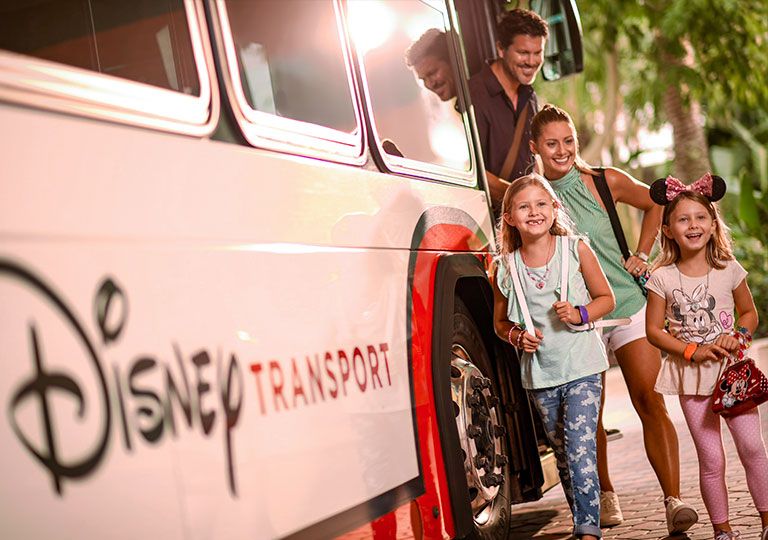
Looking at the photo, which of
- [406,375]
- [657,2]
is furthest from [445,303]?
[657,2]

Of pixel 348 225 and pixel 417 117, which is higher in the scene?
pixel 417 117

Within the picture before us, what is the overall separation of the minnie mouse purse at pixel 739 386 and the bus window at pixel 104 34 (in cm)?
259

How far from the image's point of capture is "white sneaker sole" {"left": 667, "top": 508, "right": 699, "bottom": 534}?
4.61m

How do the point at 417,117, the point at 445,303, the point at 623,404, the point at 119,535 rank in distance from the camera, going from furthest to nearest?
the point at 623,404 → the point at 417,117 → the point at 445,303 → the point at 119,535

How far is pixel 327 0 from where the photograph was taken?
11.5ft

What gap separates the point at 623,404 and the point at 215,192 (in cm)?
941

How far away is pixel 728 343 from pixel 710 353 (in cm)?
9

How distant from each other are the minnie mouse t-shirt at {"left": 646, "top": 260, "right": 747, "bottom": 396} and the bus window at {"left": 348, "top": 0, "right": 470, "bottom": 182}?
3.83 feet

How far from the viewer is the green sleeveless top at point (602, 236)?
16.6 feet

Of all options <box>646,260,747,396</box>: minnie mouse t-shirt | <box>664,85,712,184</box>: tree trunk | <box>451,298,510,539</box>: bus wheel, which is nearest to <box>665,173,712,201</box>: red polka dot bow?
<box>646,260,747,396</box>: minnie mouse t-shirt

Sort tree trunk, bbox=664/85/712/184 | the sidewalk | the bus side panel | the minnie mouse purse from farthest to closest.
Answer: tree trunk, bbox=664/85/712/184
the sidewalk
the minnie mouse purse
the bus side panel

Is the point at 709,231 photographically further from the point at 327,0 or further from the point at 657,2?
the point at 657,2

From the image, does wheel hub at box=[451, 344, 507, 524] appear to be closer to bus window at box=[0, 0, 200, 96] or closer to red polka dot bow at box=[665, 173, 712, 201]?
red polka dot bow at box=[665, 173, 712, 201]

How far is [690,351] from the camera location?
13.7 ft
